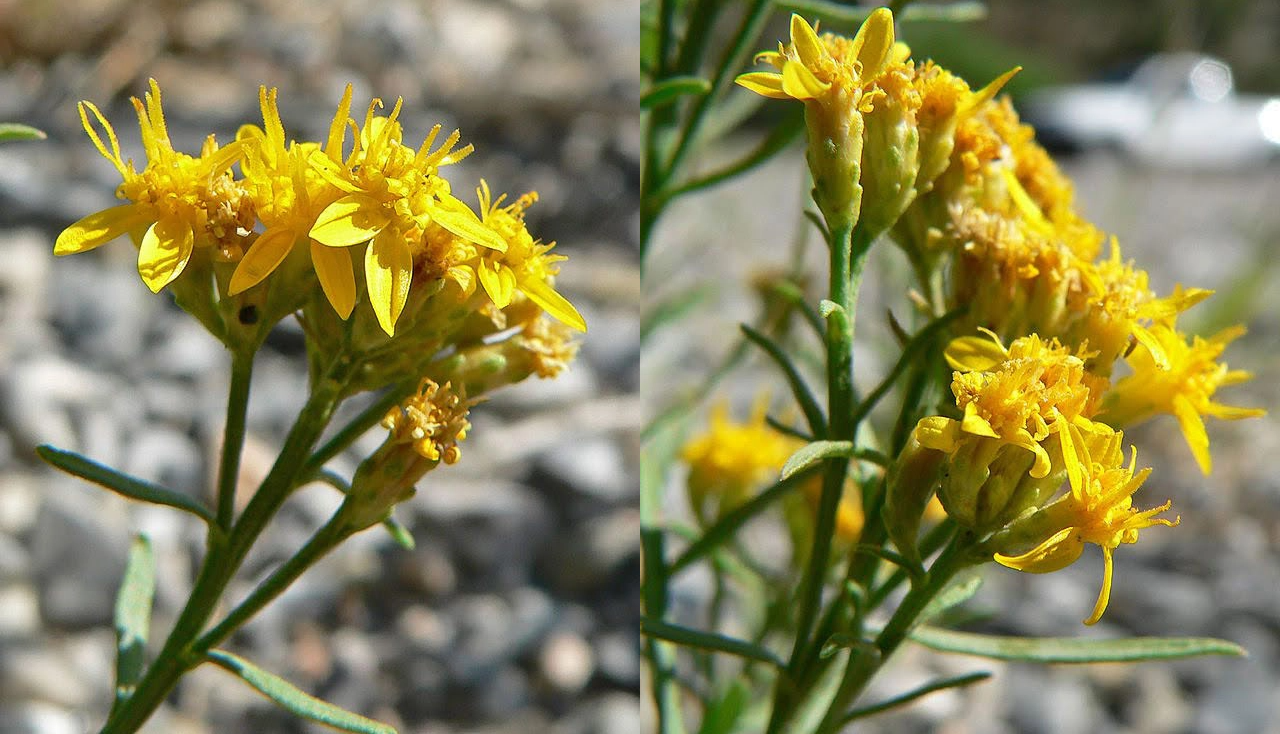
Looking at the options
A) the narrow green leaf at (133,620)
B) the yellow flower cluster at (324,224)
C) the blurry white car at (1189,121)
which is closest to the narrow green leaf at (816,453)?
the yellow flower cluster at (324,224)

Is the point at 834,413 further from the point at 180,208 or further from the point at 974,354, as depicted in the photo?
the point at 180,208

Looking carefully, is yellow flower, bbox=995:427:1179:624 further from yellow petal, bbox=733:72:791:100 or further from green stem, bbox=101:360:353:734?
green stem, bbox=101:360:353:734

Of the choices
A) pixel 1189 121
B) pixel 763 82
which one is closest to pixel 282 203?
pixel 763 82

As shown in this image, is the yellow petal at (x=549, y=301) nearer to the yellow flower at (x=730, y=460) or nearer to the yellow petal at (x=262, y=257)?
the yellow petal at (x=262, y=257)

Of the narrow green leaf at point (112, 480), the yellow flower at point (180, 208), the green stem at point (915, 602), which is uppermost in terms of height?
the yellow flower at point (180, 208)

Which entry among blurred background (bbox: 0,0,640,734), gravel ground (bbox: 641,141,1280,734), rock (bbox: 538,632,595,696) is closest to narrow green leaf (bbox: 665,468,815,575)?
gravel ground (bbox: 641,141,1280,734)

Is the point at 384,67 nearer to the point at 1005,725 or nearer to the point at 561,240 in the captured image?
the point at 561,240
